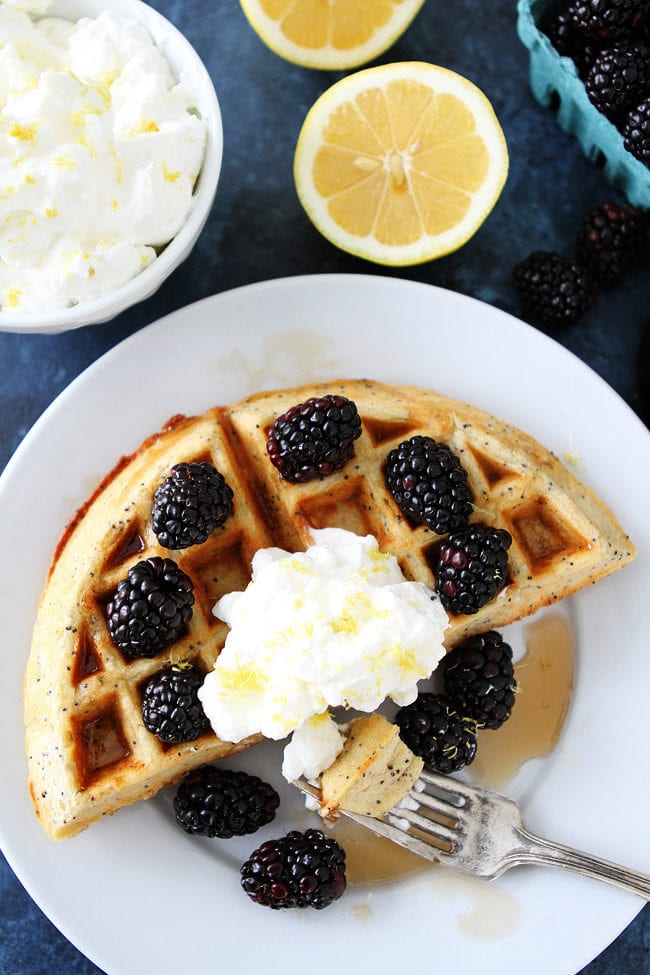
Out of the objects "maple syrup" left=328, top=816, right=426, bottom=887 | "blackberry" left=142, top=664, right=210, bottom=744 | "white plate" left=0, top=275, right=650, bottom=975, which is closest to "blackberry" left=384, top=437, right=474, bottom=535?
"white plate" left=0, top=275, right=650, bottom=975

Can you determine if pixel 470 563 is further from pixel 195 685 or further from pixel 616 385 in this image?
pixel 616 385

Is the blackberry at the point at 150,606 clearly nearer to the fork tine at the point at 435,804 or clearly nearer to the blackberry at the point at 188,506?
the blackberry at the point at 188,506

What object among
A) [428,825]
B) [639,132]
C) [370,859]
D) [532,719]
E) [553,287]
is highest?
[639,132]

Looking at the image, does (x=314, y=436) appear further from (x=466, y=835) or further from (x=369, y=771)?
(x=466, y=835)

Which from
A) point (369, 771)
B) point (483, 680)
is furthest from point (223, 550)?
point (483, 680)

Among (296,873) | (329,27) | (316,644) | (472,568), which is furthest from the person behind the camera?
(329,27)

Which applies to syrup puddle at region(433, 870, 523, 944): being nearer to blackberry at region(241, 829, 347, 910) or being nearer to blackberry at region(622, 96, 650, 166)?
blackberry at region(241, 829, 347, 910)
